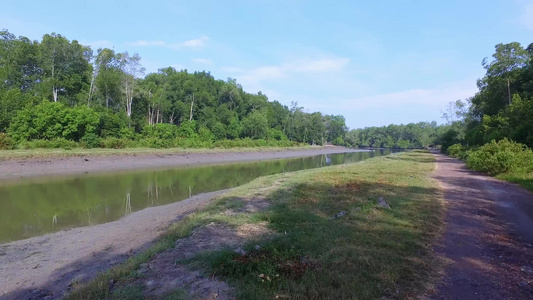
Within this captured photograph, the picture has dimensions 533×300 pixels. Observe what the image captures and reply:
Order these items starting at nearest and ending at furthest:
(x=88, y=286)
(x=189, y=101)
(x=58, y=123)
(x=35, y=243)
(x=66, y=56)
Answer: (x=88, y=286), (x=35, y=243), (x=58, y=123), (x=66, y=56), (x=189, y=101)

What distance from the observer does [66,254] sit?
853cm

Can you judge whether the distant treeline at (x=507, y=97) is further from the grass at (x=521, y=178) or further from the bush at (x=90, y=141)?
the bush at (x=90, y=141)

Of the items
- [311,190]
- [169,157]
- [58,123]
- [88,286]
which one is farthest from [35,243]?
[58,123]

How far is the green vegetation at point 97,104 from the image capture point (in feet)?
125

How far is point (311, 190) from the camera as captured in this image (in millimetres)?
14609

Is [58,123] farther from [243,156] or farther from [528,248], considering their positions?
[528,248]

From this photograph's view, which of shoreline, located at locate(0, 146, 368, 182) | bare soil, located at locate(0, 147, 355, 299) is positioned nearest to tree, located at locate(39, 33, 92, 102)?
shoreline, located at locate(0, 146, 368, 182)

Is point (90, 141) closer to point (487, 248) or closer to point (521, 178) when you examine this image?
point (487, 248)

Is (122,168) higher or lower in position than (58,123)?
lower

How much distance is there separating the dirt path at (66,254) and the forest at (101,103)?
2888 cm

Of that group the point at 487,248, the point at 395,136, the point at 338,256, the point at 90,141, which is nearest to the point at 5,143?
the point at 90,141

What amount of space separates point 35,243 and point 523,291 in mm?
12790

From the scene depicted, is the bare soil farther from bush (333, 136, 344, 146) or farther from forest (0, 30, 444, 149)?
bush (333, 136, 344, 146)

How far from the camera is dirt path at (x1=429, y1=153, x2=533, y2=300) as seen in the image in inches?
188
